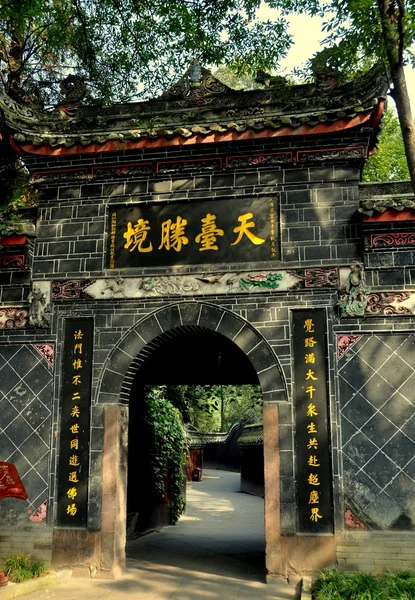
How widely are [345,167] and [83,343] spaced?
12.5ft

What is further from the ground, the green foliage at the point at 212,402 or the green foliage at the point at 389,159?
the green foliage at the point at 389,159

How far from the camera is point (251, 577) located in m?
6.61

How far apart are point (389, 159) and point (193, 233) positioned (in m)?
9.53

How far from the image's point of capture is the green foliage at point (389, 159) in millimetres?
14234

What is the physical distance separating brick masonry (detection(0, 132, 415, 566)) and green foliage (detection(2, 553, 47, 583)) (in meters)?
0.50

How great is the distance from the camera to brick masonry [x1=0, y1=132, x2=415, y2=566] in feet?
21.5

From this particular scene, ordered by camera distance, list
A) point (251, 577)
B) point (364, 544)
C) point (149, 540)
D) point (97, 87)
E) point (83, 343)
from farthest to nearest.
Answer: point (97, 87), point (149, 540), point (83, 343), point (251, 577), point (364, 544)

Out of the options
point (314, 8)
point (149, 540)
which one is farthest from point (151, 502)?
point (314, 8)

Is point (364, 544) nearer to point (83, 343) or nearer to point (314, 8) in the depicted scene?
point (83, 343)

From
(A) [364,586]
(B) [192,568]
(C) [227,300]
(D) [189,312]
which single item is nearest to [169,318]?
(D) [189,312]

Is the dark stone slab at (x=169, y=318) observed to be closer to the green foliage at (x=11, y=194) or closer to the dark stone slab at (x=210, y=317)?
the dark stone slab at (x=210, y=317)

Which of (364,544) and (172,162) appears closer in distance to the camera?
(364,544)

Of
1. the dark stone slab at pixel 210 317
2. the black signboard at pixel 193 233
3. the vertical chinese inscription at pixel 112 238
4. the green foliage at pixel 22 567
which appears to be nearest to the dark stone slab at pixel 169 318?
the dark stone slab at pixel 210 317

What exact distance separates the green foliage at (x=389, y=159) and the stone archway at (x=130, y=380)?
8.54 meters
